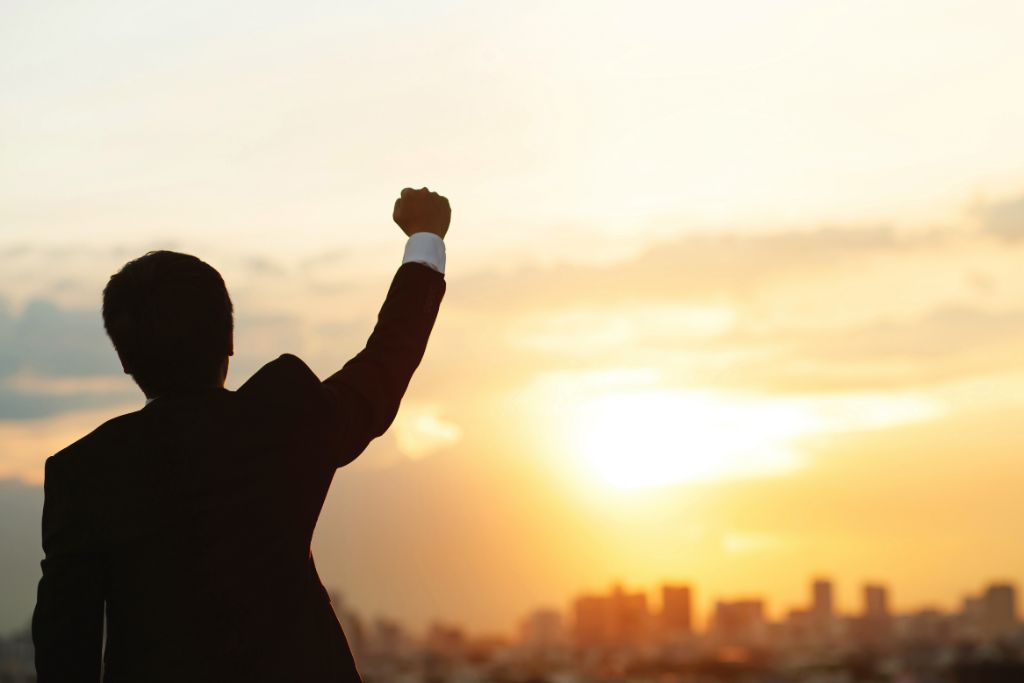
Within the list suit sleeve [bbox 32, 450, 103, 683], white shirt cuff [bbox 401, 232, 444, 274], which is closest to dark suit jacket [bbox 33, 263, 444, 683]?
suit sleeve [bbox 32, 450, 103, 683]

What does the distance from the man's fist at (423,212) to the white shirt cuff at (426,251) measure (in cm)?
3

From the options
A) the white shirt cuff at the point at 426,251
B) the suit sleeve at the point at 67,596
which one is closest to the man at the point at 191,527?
the suit sleeve at the point at 67,596

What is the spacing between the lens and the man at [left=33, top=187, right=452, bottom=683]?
2.83 m

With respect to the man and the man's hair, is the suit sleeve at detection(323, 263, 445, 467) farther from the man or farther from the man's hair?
the man's hair

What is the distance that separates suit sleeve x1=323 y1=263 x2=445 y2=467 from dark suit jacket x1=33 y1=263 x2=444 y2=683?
2.6 inches

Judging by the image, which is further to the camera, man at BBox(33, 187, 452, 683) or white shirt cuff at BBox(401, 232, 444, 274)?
white shirt cuff at BBox(401, 232, 444, 274)

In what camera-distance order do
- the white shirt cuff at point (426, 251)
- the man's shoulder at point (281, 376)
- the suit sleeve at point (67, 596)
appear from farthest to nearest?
the white shirt cuff at point (426, 251) → the man's shoulder at point (281, 376) → the suit sleeve at point (67, 596)

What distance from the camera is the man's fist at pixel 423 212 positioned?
3.39 metres

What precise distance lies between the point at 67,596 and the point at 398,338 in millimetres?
833

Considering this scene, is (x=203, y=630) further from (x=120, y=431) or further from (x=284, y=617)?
(x=120, y=431)

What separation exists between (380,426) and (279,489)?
10.8 inches

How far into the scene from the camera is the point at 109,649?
9.53 feet

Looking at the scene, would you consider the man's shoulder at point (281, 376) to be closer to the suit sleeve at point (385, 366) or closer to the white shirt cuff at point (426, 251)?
the suit sleeve at point (385, 366)

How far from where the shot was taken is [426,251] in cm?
333
